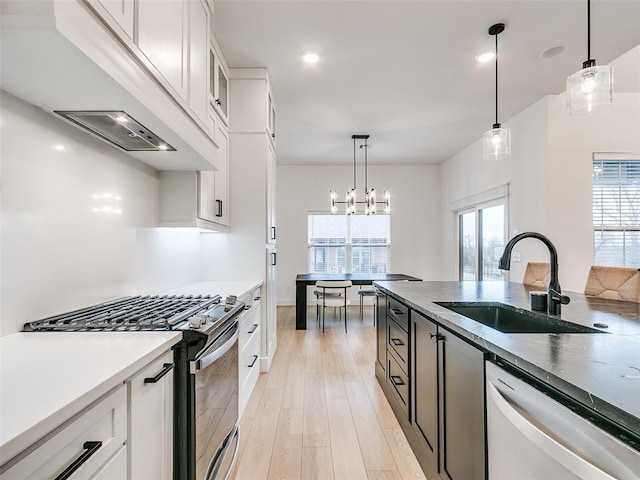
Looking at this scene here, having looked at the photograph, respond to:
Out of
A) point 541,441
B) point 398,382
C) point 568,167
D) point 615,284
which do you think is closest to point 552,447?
point 541,441

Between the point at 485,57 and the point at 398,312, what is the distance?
8.17 feet

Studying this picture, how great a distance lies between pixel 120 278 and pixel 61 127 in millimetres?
865

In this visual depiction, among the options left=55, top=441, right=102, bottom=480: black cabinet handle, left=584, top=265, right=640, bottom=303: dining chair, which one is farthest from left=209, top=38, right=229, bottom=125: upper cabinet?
left=584, top=265, right=640, bottom=303: dining chair

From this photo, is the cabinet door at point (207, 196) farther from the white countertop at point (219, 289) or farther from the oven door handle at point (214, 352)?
the oven door handle at point (214, 352)

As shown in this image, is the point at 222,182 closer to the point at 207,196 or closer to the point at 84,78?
the point at 207,196

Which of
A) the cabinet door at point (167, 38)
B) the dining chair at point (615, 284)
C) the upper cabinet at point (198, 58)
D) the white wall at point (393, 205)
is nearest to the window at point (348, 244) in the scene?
the white wall at point (393, 205)

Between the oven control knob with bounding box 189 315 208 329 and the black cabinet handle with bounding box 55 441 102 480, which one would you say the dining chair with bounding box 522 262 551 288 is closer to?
the oven control knob with bounding box 189 315 208 329

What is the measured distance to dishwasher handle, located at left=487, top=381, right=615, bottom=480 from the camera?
25.5 inches

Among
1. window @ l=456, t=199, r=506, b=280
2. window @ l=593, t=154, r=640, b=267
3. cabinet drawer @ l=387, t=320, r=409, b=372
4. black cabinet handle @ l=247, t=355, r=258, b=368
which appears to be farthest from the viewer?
window @ l=456, t=199, r=506, b=280

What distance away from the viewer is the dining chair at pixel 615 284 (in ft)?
6.80

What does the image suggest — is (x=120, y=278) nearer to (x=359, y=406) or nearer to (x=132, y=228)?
(x=132, y=228)

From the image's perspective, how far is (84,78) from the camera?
1082 mm

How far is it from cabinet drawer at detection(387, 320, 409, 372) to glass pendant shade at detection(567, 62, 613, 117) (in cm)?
161

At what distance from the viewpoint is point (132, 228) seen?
204 cm
